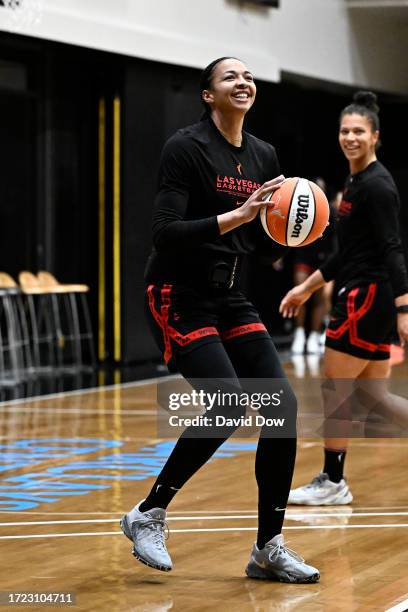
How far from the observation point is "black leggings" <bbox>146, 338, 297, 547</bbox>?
4750 mm

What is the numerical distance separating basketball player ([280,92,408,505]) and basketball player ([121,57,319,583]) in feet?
4.53

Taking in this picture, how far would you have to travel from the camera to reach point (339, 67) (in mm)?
18375

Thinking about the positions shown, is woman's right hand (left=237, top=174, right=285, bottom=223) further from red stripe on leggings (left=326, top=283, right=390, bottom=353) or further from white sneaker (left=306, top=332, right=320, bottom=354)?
white sneaker (left=306, top=332, right=320, bottom=354)

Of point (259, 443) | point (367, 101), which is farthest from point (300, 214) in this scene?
point (367, 101)

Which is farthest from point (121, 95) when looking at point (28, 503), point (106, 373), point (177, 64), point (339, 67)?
point (28, 503)

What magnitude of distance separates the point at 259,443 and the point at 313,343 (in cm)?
1100

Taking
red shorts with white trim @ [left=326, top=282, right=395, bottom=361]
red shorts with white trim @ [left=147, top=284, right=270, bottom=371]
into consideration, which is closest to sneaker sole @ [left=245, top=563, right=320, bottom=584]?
red shorts with white trim @ [left=147, top=284, right=270, bottom=371]

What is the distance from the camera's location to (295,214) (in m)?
4.87

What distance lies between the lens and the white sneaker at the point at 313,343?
1566 centimetres

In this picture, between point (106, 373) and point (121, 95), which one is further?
point (121, 95)

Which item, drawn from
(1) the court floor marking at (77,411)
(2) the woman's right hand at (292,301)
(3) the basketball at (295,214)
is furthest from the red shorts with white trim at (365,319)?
(1) the court floor marking at (77,411)

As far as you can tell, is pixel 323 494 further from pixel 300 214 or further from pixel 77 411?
pixel 77 411

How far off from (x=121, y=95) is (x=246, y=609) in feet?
35.4

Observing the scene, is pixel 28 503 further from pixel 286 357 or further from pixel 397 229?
pixel 286 357
